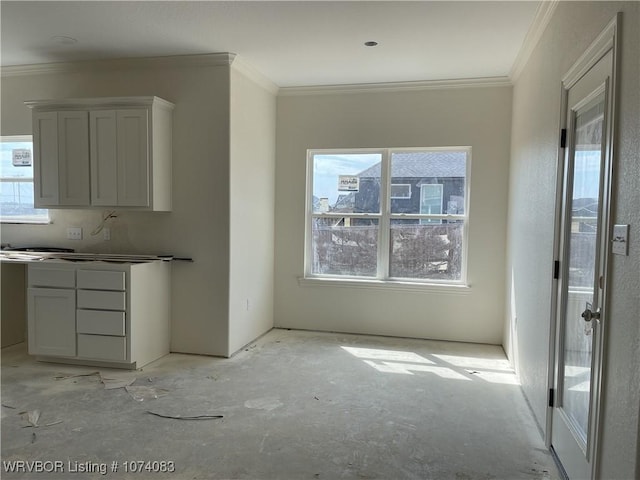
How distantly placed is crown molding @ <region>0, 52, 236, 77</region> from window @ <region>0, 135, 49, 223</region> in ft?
2.29

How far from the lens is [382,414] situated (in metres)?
2.98

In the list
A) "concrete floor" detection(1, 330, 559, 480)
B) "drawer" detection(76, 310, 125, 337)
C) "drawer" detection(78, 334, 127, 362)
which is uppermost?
"drawer" detection(76, 310, 125, 337)

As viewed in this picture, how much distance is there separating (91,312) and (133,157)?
135 centimetres

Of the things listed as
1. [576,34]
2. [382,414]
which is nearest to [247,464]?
[382,414]

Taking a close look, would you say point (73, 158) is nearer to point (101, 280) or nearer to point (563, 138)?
point (101, 280)

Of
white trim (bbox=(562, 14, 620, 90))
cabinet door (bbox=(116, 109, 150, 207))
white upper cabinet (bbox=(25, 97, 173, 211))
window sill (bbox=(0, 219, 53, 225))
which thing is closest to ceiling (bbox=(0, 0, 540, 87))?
white upper cabinet (bbox=(25, 97, 173, 211))

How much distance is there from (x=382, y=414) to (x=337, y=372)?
2.74ft

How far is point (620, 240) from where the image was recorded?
1615 mm

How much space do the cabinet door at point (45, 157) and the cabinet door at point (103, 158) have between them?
0.36m

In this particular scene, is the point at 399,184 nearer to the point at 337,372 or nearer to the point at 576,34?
the point at 337,372

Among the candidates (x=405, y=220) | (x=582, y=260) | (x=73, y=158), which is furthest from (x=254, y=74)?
(x=582, y=260)

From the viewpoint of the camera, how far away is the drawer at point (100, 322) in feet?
12.1

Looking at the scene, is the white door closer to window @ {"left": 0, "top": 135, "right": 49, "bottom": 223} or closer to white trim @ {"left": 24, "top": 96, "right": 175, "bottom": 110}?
white trim @ {"left": 24, "top": 96, "right": 175, "bottom": 110}

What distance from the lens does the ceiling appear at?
3.02 m
